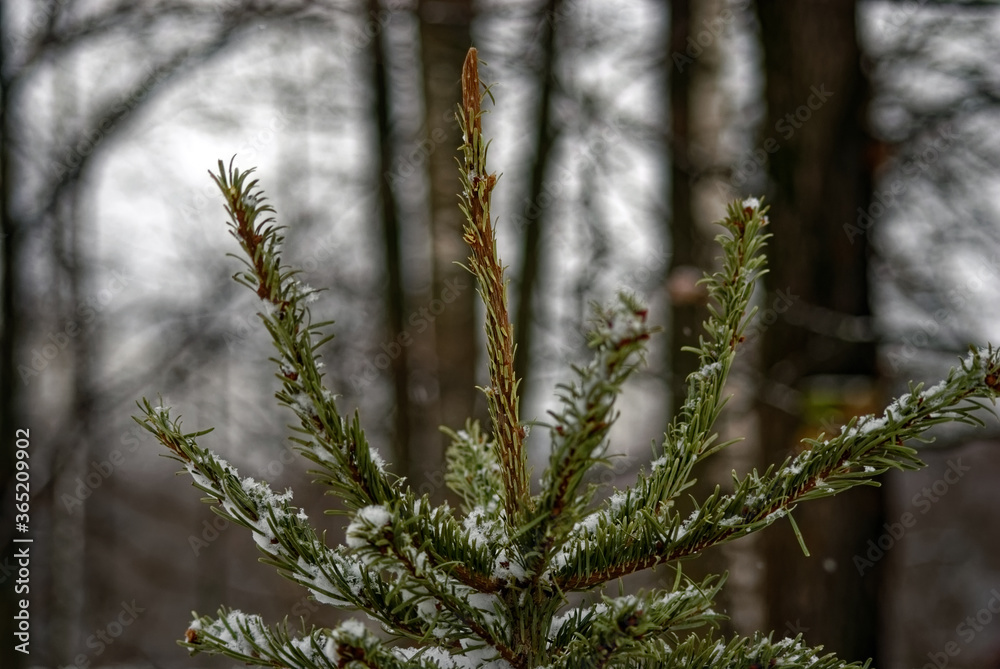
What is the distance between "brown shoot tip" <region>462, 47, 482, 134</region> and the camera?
0.65m

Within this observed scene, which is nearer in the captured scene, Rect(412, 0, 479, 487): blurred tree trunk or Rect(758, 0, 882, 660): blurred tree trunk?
Rect(758, 0, 882, 660): blurred tree trunk

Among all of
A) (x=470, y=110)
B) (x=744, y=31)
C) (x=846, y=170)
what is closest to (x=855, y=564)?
(x=846, y=170)

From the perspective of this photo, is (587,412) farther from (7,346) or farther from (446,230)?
(7,346)

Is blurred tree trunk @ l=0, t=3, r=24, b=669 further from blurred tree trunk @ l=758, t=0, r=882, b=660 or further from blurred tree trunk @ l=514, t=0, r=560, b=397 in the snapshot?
blurred tree trunk @ l=758, t=0, r=882, b=660

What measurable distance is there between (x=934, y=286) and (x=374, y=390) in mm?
4395

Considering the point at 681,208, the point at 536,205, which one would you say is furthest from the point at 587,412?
the point at 681,208

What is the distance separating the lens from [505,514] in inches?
30.9

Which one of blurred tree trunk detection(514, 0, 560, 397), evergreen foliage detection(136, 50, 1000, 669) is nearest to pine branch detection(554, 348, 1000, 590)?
evergreen foliage detection(136, 50, 1000, 669)

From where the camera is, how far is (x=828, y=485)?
2.25 feet

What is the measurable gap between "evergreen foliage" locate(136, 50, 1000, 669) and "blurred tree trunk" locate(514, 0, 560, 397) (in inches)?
146

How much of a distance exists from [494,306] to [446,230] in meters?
4.08

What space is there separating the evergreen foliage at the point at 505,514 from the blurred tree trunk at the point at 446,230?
3.77m

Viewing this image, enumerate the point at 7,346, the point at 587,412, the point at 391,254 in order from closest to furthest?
the point at 587,412, the point at 7,346, the point at 391,254

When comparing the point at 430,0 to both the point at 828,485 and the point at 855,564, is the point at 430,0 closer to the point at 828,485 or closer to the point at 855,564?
the point at 855,564
